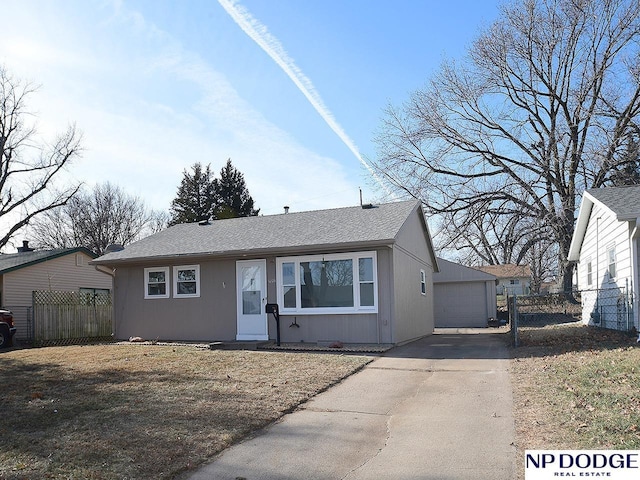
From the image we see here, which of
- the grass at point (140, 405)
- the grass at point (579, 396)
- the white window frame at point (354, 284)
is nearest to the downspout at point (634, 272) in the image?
the grass at point (579, 396)

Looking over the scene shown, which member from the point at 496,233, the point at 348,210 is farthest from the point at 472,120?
the point at 348,210

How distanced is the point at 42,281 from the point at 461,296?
61.6 feet

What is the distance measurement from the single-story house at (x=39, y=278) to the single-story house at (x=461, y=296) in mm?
15555

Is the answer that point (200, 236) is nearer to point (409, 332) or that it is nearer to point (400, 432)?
point (409, 332)

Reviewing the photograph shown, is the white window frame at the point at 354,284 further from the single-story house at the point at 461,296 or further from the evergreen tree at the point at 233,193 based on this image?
the evergreen tree at the point at 233,193

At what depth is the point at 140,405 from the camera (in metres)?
7.14

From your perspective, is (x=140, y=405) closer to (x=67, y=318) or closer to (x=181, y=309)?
(x=181, y=309)

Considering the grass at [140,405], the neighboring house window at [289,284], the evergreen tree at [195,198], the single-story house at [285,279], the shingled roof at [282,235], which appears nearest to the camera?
the grass at [140,405]

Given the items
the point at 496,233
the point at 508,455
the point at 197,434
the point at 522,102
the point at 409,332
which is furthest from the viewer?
the point at 496,233

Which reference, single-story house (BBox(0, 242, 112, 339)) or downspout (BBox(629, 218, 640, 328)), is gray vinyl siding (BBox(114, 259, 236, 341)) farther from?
downspout (BBox(629, 218, 640, 328))

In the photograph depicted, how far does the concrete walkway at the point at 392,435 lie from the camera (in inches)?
194

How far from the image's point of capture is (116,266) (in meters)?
16.7

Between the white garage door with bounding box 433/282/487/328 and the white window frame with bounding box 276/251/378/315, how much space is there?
14.8 metres

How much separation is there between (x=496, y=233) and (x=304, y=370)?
26.9 meters
